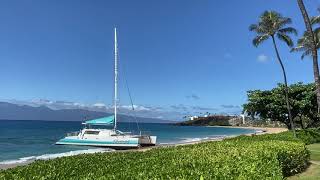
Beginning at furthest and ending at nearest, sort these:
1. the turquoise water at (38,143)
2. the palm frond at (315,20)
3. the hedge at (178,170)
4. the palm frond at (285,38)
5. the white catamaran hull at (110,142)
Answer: the white catamaran hull at (110,142) → the turquoise water at (38,143) → the palm frond at (285,38) → the palm frond at (315,20) → the hedge at (178,170)

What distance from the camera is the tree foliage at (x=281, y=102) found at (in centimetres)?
5722

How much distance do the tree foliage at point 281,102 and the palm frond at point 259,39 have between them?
11.4m

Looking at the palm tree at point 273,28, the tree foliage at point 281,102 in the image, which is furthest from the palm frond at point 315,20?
the tree foliage at point 281,102

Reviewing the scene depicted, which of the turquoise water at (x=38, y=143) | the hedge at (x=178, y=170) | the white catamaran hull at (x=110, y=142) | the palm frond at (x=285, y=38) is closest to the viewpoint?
the hedge at (x=178, y=170)

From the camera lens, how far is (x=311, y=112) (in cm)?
5956

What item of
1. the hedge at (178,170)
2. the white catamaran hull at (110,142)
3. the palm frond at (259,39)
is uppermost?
the palm frond at (259,39)

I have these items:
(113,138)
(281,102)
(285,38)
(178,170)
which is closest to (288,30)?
(285,38)

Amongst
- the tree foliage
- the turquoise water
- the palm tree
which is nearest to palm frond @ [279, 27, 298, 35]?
the palm tree

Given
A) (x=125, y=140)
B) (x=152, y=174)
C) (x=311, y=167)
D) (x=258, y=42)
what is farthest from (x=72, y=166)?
(x=125, y=140)

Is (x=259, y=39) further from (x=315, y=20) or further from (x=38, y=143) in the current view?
(x=38, y=143)

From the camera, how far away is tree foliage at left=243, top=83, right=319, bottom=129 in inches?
2253

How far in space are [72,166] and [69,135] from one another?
152 feet

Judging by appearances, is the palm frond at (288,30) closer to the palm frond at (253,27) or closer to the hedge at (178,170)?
the palm frond at (253,27)

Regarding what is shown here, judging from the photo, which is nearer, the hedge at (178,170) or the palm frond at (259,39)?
Answer: the hedge at (178,170)
